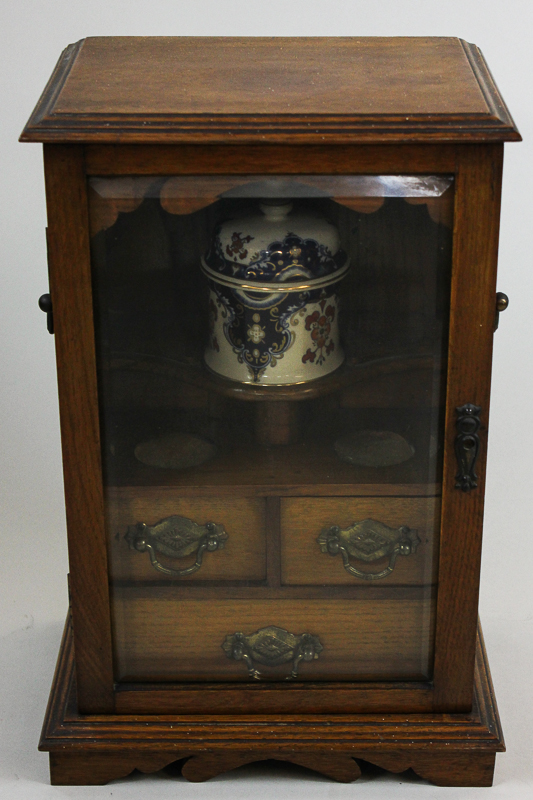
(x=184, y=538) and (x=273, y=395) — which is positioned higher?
(x=273, y=395)

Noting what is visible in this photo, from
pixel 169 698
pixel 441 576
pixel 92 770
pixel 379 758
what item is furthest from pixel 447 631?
pixel 92 770

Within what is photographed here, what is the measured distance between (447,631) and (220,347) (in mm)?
406

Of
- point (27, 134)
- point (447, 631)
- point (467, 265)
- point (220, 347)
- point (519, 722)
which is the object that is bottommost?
point (519, 722)

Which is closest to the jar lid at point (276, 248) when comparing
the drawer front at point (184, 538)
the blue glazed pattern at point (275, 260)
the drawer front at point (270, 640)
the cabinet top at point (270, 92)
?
the blue glazed pattern at point (275, 260)

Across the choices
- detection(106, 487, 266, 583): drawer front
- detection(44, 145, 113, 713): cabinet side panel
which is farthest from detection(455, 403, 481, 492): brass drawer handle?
detection(44, 145, 113, 713): cabinet side panel

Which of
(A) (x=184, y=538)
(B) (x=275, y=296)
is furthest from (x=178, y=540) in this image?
(B) (x=275, y=296)

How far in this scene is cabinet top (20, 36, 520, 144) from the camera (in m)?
1.39

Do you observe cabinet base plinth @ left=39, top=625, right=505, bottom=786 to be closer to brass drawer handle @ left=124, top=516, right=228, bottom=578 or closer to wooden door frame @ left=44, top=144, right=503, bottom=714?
wooden door frame @ left=44, top=144, right=503, bottom=714

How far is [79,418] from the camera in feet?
4.98

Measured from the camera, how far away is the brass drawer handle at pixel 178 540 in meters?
1.62

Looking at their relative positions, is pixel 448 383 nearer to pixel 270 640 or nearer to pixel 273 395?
pixel 273 395

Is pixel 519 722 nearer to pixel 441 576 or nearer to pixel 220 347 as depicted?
pixel 441 576

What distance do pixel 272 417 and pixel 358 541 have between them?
18cm

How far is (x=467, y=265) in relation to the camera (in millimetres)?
1453
